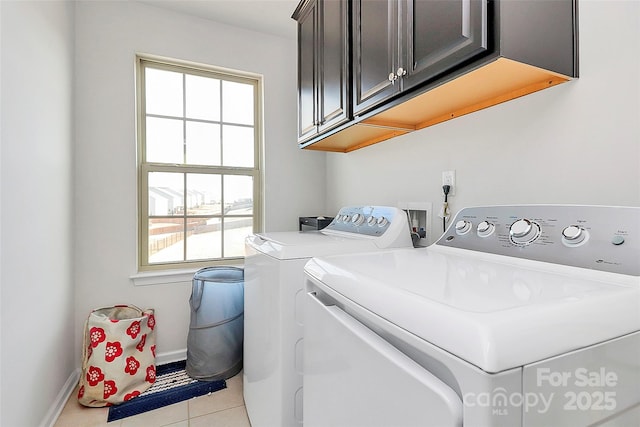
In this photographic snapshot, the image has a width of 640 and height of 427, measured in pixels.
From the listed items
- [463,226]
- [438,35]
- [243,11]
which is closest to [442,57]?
[438,35]

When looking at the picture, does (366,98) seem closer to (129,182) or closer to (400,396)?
(400,396)

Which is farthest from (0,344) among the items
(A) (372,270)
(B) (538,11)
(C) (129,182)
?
(B) (538,11)

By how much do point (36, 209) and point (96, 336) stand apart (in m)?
0.85

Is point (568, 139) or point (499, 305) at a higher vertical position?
point (568, 139)

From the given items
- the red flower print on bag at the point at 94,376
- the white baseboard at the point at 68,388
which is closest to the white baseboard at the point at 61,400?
the white baseboard at the point at 68,388

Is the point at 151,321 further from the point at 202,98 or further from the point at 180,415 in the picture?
the point at 202,98

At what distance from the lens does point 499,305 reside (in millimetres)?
448

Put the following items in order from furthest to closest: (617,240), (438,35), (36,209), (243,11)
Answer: (243,11) → (36,209) → (438,35) → (617,240)

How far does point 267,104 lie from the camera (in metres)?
2.56

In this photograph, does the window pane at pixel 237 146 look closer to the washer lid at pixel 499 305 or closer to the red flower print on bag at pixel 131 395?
the red flower print on bag at pixel 131 395

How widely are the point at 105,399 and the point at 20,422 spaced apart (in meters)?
0.49

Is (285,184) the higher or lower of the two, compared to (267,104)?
lower

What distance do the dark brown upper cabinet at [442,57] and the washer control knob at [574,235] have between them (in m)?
0.47

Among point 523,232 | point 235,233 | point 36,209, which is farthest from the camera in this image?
point 235,233
